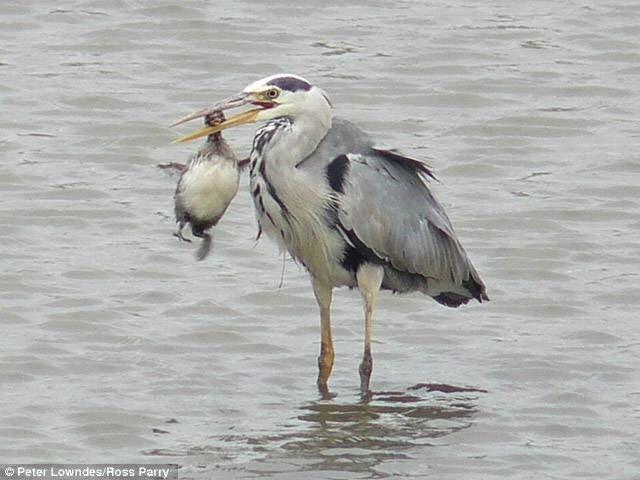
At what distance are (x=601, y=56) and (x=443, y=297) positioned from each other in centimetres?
528

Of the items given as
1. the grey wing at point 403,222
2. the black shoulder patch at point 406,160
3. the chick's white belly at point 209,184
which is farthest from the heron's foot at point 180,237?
the black shoulder patch at point 406,160

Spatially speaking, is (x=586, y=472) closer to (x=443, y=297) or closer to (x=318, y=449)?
(x=318, y=449)

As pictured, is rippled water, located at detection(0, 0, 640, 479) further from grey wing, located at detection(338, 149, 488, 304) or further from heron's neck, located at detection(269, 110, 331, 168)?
heron's neck, located at detection(269, 110, 331, 168)

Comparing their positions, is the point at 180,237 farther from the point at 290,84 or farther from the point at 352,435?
the point at 352,435

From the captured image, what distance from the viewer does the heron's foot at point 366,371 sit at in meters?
9.59

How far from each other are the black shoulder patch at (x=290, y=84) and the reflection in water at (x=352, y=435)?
1.44m

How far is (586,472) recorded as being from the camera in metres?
8.45

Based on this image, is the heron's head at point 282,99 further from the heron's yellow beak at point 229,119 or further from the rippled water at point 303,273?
the rippled water at point 303,273

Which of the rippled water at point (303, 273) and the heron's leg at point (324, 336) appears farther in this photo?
the heron's leg at point (324, 336)

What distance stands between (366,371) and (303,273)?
1.73m

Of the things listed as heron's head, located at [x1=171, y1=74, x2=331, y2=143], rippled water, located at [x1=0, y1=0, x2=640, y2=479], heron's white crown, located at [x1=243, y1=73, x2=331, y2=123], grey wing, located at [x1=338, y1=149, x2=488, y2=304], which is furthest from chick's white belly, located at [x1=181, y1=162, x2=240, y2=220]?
rippled water, located at [x1=0, y1=0, x2=640, y2=479]

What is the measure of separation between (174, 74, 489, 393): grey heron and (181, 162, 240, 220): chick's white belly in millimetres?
371

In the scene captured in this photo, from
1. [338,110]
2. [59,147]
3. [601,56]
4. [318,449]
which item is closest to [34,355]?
[318,449]

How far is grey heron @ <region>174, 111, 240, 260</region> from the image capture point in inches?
351
